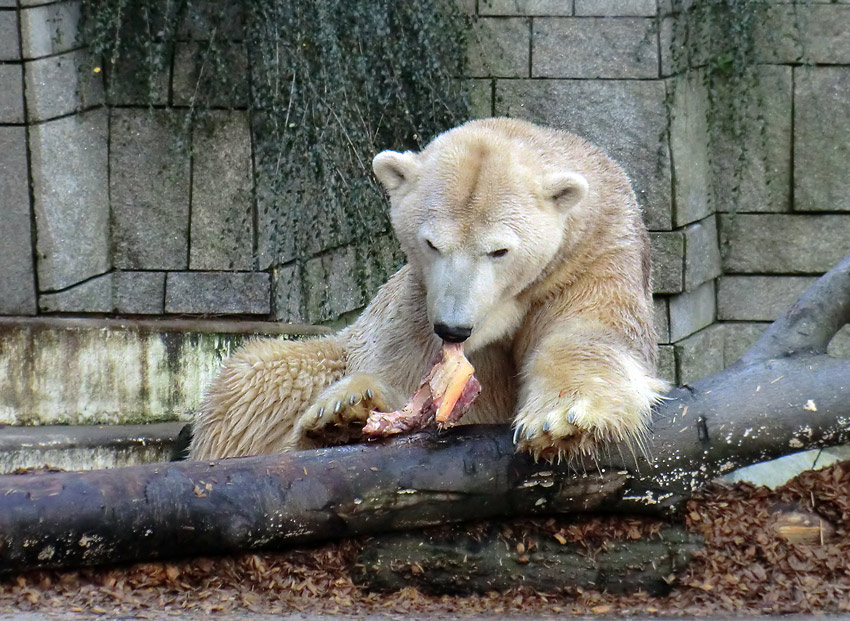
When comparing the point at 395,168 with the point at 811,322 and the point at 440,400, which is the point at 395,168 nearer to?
the point at 440,400

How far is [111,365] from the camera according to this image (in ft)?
16.6

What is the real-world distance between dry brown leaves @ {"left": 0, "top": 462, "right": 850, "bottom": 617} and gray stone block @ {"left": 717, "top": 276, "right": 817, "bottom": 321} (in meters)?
2.77

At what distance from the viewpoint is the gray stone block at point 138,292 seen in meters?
5.18

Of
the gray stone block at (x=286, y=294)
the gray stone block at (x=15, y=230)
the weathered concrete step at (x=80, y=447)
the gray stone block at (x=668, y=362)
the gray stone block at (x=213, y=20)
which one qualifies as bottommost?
the weathered concrete step at (x=80, y=447)

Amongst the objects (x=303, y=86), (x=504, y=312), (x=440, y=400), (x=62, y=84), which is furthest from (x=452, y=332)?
(x=62, y=84)

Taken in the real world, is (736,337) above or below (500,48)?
below

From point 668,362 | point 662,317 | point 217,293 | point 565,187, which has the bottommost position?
point 668,362

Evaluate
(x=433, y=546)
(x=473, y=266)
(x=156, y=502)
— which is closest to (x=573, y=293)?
(x=473, y=266)

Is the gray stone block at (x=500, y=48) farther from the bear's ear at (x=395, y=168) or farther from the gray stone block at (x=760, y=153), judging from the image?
the bear's ear at (x=395, y=168)

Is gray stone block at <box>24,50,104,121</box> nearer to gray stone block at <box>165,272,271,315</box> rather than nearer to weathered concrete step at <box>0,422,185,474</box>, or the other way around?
gray stone block at <box>165,272,271,315</box>

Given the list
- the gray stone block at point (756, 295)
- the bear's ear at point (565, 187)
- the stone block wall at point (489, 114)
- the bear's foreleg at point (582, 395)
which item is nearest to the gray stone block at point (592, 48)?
the stone block wall at point (489, 114)

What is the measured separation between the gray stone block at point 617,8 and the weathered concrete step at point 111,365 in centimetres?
210

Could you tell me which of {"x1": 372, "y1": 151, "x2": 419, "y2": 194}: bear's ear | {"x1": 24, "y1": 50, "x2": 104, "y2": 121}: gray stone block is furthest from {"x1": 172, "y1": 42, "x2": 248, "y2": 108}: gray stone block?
{"x1": 372, "y1": 151, "x2": 419, "y2": 194}: bear's ear

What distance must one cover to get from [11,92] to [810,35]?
399 cm
